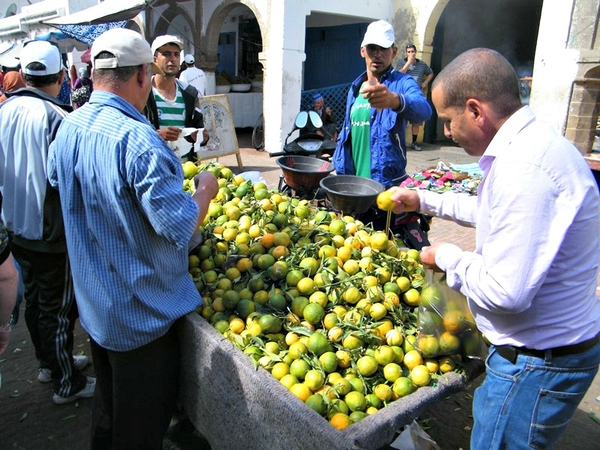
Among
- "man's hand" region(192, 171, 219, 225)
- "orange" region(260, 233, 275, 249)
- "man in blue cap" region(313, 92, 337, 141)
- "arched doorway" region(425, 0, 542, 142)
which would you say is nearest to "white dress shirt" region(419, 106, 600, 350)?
"man's hand" region(192, 171, 219, 225)

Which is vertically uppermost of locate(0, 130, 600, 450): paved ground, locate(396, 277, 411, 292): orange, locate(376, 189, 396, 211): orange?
locate(376, 189, 396, 211): orange

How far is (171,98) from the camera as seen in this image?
13.5 ft

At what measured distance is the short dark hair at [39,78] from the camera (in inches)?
114

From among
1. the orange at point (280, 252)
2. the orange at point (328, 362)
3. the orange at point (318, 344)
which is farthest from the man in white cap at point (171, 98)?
the orange at point (328, 362)

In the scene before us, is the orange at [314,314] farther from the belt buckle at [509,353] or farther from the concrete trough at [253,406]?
the belt buckle at [509,353]

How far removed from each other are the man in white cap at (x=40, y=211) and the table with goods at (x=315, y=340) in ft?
2.81

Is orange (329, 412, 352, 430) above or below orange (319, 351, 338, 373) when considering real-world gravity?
below

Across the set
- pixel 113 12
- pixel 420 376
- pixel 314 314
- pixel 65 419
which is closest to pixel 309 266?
pixel 314 314

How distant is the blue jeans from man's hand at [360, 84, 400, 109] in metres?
1.87

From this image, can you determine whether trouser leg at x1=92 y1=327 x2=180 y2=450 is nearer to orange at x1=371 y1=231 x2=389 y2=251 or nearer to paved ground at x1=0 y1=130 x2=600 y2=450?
paved ground at x1=0 y1=130 x2=600 y2=450

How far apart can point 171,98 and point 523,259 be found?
11.4ft

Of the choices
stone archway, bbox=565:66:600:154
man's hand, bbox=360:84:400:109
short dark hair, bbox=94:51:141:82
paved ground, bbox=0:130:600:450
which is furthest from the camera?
stone archway, bbox=565:66:600:154

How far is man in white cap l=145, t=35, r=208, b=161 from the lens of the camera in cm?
388

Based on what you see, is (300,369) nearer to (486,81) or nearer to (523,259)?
(523,259)
